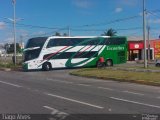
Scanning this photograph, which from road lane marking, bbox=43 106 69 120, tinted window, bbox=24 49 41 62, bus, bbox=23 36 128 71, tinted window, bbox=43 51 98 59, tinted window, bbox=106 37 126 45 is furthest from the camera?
tinted window, bbox=106 37 126 45

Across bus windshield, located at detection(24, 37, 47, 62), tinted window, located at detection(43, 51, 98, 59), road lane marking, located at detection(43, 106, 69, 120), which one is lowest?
road lane marking, located at detection(43, 106, 69, 120)

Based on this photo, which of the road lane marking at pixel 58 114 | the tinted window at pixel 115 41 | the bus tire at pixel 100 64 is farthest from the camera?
the tinted window at pixel 115 41

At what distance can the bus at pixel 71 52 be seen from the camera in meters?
47.0

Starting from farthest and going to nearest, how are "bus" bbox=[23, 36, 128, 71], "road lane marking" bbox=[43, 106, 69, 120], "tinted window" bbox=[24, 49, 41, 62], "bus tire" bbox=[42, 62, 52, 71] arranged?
"bus tire" bbox=[42, 62, 52, 71]
"bus" bbox=[23, 36, 128, 71]
"tinted window" bbox=[24, 49, 41, 62]
"road lane marking" bbox=[43, 106, 69, 120]

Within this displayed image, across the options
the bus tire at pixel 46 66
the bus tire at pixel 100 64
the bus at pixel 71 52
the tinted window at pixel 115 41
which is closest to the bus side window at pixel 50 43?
the bus at pixel 71 52

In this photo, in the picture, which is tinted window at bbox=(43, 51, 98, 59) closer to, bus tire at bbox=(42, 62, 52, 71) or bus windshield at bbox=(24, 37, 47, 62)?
bus tire at bbox=(42, 62, 52, 71)

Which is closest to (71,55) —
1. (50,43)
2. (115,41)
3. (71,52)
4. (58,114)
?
(71,52)

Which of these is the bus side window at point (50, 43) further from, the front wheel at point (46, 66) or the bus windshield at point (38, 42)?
the front wheel at point (46, 66)

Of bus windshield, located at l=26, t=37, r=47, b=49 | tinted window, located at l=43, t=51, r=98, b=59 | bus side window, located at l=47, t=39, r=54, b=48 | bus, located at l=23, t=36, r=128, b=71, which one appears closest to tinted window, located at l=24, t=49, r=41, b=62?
bus, located at l=23, t=36, r=128, b=71

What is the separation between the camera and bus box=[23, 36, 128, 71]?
154 ft

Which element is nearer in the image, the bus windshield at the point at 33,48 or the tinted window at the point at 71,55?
the bus windshield at the point at 33,48

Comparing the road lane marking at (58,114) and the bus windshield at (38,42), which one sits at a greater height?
the bus windshield at (38,42)

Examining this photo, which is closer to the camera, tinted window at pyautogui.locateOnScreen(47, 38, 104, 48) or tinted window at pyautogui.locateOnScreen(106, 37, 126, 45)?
tinted window at pyautogui.locateOnScreen(47, 38, 104, 48)

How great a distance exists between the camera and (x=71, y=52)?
4875cm
